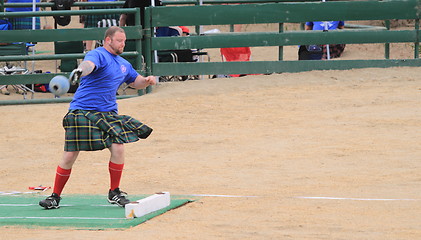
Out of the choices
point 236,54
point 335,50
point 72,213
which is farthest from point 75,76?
point 335,50

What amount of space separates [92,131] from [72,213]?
69 centimetres

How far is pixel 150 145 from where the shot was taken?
10.7 meters

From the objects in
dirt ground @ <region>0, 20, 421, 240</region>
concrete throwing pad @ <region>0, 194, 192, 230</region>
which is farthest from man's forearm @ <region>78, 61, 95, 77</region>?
dirt ground @ <region>0, 20, 421, 240</region>

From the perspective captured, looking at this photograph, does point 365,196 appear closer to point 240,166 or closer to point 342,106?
point 240,166

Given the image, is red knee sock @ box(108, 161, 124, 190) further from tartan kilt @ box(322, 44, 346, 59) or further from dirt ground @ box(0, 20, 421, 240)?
tartan kilt @ box(322, 44, 346, 59)

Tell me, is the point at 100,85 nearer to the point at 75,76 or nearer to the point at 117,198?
the point at 75,76

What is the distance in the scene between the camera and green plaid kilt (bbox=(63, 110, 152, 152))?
699 centimetres

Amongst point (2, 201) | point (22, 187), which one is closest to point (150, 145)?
point (22, 187)

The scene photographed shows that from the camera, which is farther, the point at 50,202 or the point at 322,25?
the point at 322,25

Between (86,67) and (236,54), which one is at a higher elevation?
(86,67)

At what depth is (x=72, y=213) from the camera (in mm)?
6906

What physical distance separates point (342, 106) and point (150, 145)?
320cm

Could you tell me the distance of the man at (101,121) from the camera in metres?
7.00

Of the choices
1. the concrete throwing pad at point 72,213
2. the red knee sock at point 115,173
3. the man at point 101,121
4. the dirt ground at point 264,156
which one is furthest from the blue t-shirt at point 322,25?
the red knee sock at point 115,173
